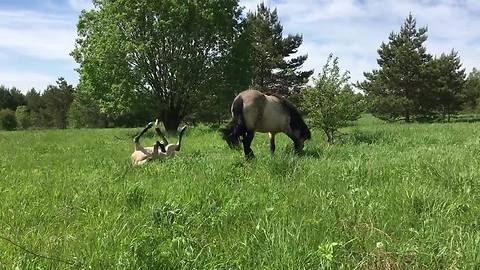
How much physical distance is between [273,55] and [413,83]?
15.6 metres

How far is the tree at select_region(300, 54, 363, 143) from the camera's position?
1644 centimetres

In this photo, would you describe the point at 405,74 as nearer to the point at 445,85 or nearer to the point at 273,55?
the point at 445,85

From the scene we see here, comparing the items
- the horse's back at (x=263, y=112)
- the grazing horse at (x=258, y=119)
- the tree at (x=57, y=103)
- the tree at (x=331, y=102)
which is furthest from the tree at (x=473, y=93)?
the tree at (x=57, y=103)

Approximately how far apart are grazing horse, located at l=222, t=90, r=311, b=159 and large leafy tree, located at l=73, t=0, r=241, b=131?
18.3m

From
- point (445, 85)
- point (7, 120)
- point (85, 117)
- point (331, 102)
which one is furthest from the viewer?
point (85, 117)

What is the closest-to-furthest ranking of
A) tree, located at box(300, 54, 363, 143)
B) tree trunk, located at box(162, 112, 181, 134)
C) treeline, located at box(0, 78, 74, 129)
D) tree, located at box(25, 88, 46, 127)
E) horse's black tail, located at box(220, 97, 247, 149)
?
horse's black tail, located at box(220, 97, 247, 149)
tree, located at box(300, 54, 363, 143)
tree trunk, located at box(162, 112, 181, 134)
treeline, located at box(0, 78, 74, 129)
tree, located at box(25, 88, 46, 127)

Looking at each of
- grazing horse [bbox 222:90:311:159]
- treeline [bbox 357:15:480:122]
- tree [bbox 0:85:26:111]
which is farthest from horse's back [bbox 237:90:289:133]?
tree [bbox 0:85:26:111]

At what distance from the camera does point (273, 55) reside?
52.3 m

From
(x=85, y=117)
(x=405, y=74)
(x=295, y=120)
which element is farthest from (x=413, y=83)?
(x=85, y=117)

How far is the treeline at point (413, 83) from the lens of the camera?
45.3 meters

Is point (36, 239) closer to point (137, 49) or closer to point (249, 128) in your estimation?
point (249, 128)

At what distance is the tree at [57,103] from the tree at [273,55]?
43395mm

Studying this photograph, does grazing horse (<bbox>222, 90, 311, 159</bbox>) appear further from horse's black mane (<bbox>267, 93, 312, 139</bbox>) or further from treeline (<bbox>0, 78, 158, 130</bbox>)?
treeline (<bbox>0, 78, 158, 130</bbox>)

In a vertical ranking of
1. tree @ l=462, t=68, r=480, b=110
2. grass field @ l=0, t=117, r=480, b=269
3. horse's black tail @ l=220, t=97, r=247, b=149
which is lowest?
grass field @ l=0, t=117, r=480, b=269
